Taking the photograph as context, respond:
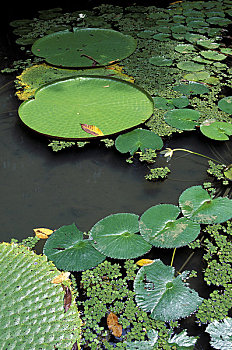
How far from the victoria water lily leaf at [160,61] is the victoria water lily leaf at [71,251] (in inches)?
72.4

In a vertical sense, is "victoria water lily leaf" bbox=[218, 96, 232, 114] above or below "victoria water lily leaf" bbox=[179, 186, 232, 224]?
above

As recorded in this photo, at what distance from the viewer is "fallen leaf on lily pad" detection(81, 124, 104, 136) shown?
2.11 m

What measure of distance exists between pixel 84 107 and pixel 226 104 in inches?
38.1

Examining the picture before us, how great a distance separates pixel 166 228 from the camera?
1.55 m

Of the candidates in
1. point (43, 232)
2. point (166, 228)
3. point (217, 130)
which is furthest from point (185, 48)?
point (43, 232)

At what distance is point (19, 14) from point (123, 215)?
10.8 feet

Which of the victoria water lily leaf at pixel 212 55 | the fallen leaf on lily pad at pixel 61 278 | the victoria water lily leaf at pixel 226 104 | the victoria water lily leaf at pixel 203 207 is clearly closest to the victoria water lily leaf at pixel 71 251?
the fallen leaf on lily pad at pixel 61 278

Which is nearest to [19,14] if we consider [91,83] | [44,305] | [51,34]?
Answer: [51,34]

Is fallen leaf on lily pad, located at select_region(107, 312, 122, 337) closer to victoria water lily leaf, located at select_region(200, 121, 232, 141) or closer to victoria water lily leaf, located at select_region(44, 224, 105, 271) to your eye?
victoria water lily leaf, located at select_region(44, 224, 105, 271)

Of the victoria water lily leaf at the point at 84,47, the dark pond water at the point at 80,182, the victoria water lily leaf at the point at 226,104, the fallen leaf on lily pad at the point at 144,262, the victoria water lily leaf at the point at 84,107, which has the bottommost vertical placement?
the fallen leaf on lily pad at the point at 144,262

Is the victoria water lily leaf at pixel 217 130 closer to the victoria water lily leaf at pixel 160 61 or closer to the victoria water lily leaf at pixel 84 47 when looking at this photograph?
the victoria water lily leaf at pixel 160 61

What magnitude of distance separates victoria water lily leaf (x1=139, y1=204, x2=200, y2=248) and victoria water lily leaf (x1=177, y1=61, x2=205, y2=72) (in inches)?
62.0

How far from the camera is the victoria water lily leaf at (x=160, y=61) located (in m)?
2.90

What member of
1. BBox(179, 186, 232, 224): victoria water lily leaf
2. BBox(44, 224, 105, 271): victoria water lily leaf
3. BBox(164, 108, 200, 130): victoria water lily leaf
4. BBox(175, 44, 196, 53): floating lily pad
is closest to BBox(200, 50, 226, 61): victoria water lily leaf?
BBox(175, 44, 196, 53): floating lily pad
